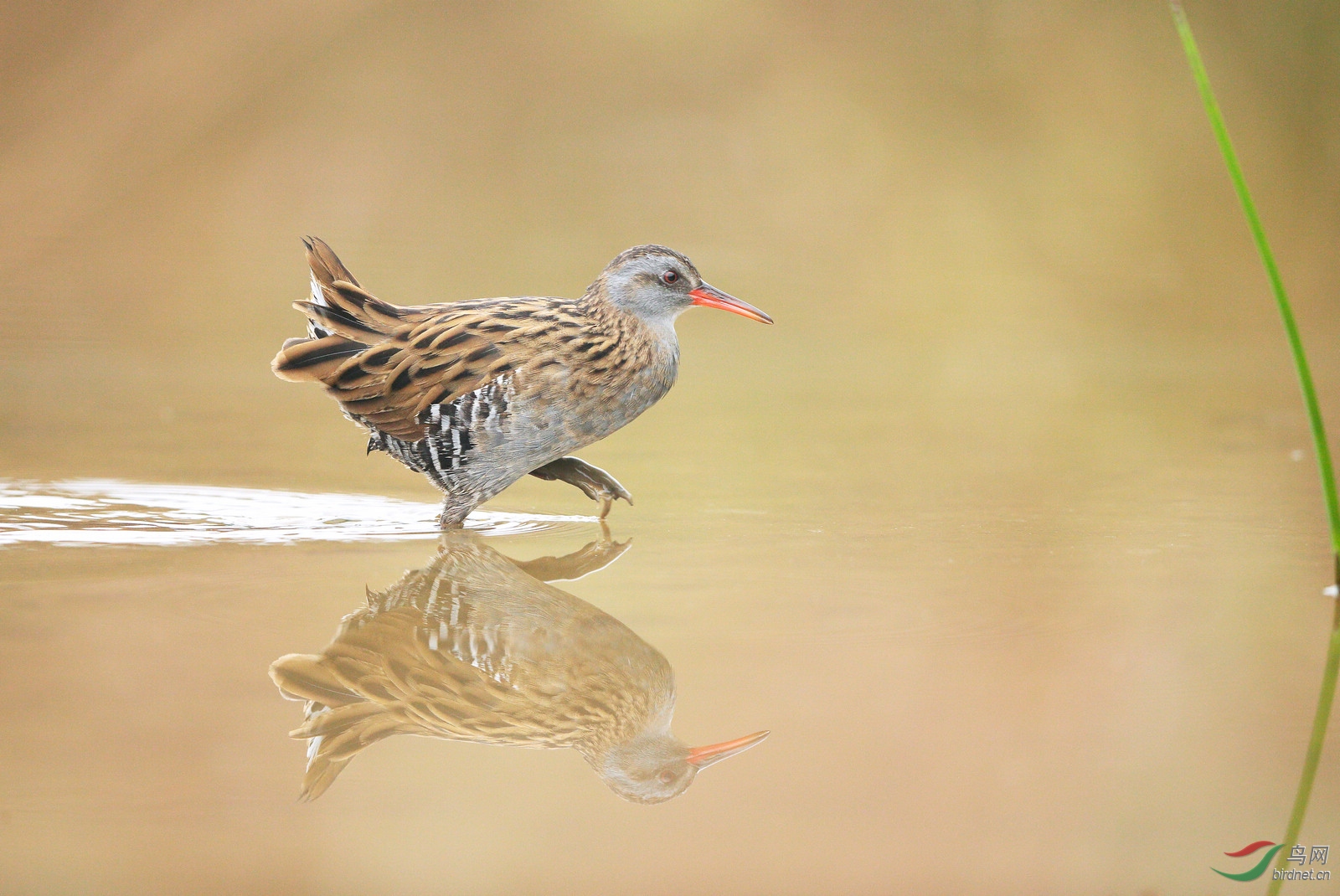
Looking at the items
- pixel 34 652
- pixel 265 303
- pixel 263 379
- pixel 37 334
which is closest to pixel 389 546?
pixel 34 652

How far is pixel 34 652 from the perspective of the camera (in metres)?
3.82

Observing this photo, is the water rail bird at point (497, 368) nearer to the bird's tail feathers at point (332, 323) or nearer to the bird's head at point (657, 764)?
the bird's tail feathers at point (332, 323)

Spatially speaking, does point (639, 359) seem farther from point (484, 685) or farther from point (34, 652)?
point (34, 652)

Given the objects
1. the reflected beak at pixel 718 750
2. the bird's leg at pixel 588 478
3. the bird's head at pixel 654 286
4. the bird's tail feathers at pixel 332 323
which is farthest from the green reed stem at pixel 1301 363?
the bird's tail feathers at pixel 332 323

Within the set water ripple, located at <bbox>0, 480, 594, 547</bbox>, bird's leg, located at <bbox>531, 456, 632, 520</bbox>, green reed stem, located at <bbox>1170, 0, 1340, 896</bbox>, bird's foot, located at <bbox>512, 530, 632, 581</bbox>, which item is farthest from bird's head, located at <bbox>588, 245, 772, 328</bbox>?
green reed stem, located at <bbox>1170, 0, 1340, 896</bbox>

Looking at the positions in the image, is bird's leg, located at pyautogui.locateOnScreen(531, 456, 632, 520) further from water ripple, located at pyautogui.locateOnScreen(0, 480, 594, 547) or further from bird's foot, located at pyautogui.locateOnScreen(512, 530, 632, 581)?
bird's foot, located at pyautogui.locateOnScreen(512, 530, 632, 581)

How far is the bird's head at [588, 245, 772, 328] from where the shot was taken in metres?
Result: 5.55

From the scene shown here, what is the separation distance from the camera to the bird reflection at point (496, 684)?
132 inches

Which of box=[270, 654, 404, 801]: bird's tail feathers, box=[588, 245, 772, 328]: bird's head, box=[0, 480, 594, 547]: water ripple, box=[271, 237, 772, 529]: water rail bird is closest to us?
box=[270, 654, 404, 801]: bird's tail feathers

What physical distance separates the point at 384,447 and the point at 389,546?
2.53 ft

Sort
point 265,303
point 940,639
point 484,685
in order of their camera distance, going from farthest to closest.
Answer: point 265,303 < point 940,639 < point 484,685

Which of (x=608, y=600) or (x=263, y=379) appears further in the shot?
(x=263, y=379)

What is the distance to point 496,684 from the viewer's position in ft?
12.0

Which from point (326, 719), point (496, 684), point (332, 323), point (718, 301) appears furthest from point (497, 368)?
point (326, 719)
